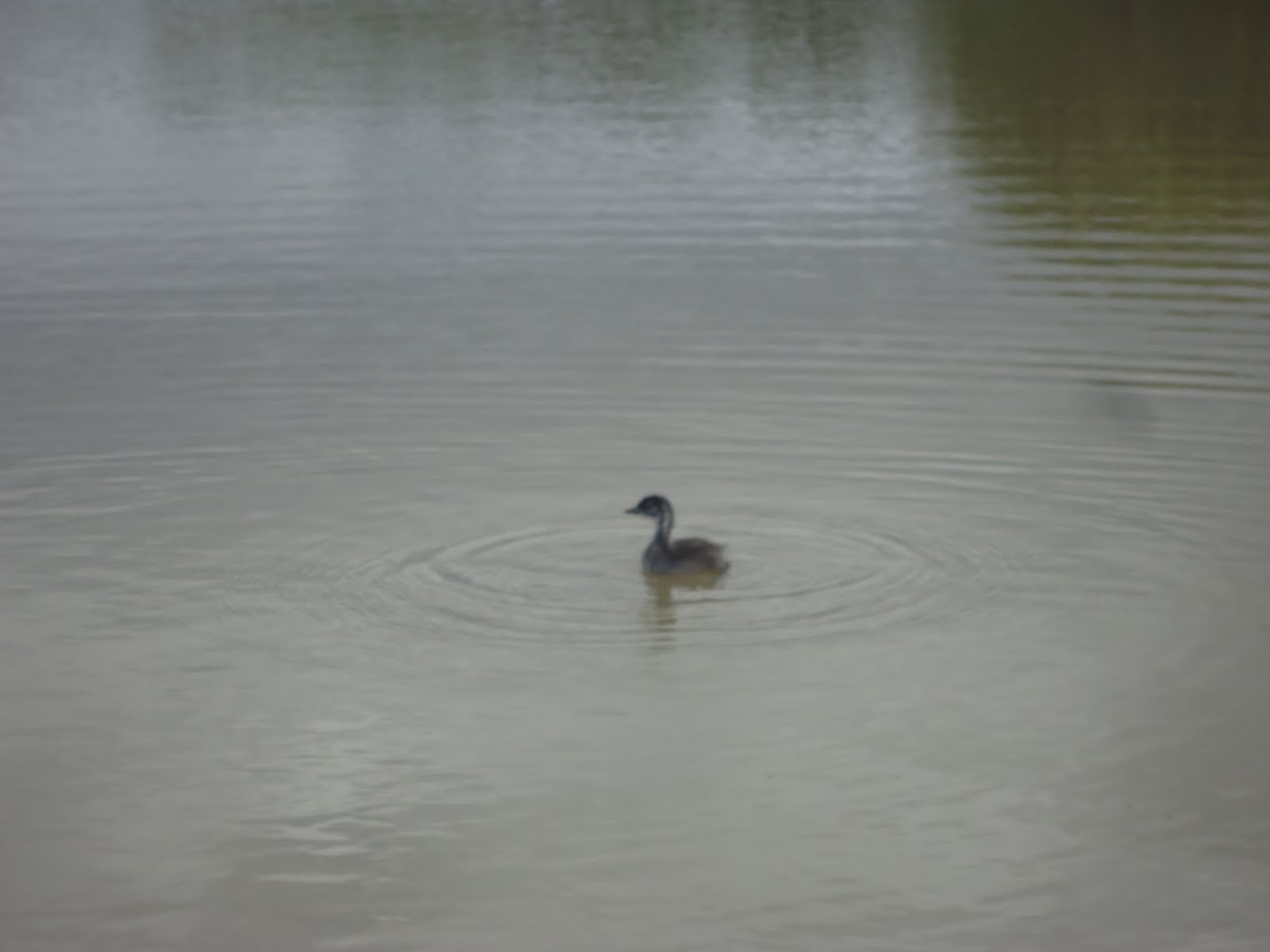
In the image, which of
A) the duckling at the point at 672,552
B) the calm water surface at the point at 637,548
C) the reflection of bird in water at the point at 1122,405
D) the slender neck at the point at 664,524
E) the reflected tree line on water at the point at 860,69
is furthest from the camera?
the reflected tree line on water at the point at 860,69

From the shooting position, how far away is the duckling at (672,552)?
1213 cm

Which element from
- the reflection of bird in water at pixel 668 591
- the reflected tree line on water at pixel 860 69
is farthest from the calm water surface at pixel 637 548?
the reflected tree line on water at pixel 860 69

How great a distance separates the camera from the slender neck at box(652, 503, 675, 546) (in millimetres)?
12438

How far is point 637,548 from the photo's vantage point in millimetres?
Result: 13000

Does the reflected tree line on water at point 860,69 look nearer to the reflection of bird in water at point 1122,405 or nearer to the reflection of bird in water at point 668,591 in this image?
the reflection of bird in water at point 1122,405

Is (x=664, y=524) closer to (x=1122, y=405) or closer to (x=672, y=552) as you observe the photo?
(x=672, y=552)

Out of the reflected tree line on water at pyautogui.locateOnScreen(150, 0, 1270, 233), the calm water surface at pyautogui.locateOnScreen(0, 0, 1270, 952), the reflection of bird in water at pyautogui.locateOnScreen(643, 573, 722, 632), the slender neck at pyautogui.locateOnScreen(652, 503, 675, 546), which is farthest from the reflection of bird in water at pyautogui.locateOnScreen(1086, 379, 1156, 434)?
the reflected tree line on water at pyautogui.locateOnScreen(150, 0, 1270, 233)

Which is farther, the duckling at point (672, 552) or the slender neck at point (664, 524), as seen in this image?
the slender neck at point (664, 524)

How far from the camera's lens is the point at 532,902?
9031 mm

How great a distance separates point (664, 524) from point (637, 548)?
0.45 m

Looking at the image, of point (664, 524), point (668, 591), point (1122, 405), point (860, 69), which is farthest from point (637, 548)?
point (860, 69)

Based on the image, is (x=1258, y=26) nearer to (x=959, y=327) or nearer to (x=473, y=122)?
(x=473, y=122)

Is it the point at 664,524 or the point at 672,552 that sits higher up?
the point at 664,524

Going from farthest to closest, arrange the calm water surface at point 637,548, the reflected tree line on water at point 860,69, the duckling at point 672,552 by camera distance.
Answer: the reflected tree line on water at point 860,69, the duckling at point 672,552, the calm water surface at point 637,548
